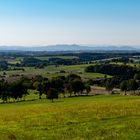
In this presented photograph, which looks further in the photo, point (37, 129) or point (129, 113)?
point (129, 113)

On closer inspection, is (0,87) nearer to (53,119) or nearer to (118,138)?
(53,119)

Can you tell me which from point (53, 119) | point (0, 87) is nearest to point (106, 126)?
point (53, 119)

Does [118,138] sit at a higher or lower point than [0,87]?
higher

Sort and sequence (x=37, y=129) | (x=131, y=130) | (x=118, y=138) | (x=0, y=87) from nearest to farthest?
(x=118, y=138), (x=131, y=130), (x=37, y=129), (x=0, y=87)

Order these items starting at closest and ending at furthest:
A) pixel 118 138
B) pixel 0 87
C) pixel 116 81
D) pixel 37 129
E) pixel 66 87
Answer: pixel 118 138, pixel 37 129, pixel 0 87, pixel 66 87, pixel 116 81

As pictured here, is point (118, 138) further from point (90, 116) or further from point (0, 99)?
point (0, 99)

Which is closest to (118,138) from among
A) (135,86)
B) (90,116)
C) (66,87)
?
(90,116)

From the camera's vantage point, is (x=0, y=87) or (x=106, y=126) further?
(x=0, y=87)

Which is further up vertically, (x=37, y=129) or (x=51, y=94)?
(x=37, y=129)

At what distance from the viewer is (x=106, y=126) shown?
32625 millimetres

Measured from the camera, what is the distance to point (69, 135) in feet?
95.2

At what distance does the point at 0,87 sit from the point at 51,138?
101m

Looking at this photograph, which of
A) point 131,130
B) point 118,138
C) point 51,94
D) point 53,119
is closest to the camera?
point 118,138

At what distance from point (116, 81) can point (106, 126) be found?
6158 inches
